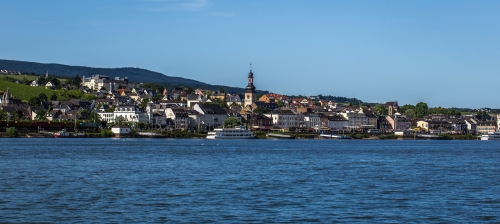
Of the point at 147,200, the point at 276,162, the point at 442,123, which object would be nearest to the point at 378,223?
the point at 147,200

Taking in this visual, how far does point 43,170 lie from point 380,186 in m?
14.9

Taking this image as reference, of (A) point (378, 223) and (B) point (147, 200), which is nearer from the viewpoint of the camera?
(A) point (378, 223)

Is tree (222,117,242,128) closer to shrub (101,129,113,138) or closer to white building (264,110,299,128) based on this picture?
white building (264,110,299,128)

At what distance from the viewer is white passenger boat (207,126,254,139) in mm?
105675

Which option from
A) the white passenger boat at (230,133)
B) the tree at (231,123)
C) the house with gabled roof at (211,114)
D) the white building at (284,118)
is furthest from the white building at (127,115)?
the white building at (284,118)

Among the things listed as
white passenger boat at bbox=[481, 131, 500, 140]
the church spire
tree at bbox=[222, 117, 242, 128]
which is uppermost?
the church spire

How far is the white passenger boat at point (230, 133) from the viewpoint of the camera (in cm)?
10568

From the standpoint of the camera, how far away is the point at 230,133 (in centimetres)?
10731

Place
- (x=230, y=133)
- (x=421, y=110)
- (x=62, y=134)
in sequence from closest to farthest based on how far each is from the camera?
(x=62, y=134)
(x=230, y=133)
(x=421, y=110)

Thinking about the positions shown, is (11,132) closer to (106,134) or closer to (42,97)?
(106,134)

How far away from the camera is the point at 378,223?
20641 mm


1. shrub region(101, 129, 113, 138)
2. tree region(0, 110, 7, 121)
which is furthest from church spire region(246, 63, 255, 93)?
shrub region(101, 129, 113, 138)

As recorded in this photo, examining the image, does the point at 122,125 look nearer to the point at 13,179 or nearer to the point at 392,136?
the point at 392,136

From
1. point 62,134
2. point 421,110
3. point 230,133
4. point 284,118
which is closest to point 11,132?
point 62,134
